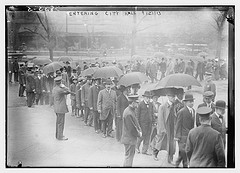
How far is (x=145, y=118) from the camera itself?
5.09 meters

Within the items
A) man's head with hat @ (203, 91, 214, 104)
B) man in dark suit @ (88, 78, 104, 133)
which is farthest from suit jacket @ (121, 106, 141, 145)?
man's head with hat @ (203, 91, 214, 104)

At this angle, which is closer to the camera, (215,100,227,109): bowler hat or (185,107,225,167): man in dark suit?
(185,107,225,167): man in dark suit

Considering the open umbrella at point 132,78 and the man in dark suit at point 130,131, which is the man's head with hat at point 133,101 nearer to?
the man in dark suit at point 130,131

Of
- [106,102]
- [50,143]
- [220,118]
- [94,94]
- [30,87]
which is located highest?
[30,87]

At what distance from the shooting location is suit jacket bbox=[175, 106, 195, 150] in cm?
500

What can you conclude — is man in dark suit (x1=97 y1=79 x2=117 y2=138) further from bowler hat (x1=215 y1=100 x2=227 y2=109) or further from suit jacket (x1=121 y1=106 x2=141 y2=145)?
bowler hat (x1=215 y1=100 x2=227 y2=109)

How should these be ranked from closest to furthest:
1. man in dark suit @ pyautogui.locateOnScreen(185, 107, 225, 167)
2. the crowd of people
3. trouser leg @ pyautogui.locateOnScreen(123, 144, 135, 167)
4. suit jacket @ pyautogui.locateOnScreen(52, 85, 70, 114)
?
1. man in dark suit @ pyautogui.locateOnScreen(185, 107, 225, 167)
2. the crowd of people
3. trouser leg @ pyautogui.locateOnScreen(123, 144, 135, 167)
4. suit jacket @ pyautogui.locateOnScreen(52, 85, 70, 114)

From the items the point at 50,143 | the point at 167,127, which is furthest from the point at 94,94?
the point at 167,127

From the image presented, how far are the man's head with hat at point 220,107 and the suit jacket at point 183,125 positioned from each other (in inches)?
15.6

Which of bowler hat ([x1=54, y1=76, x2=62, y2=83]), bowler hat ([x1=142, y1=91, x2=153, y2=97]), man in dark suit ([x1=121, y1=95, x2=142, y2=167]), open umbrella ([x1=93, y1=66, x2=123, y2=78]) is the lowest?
man in dark suit ([x1=121, y1=95, x2=142, y2=167])

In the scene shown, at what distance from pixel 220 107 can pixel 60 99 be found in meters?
2.27

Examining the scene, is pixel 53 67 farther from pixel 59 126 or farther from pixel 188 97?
pixel 188 97
